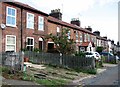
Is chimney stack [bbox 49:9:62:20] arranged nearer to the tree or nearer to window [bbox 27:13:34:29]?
window [bbox 27:13:34:29]

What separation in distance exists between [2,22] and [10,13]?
1.54 m

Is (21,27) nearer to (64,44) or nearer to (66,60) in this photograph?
(64,44)

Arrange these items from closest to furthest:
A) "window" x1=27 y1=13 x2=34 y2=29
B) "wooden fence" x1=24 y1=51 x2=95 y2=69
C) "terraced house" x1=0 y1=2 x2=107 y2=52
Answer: "wooden fence" x1=24 y1=51 x2=95 y2=69
"terraced house" x1=0 y1=2 x2=107 y2=52
"window" x1=27 y1=13 x2=34 y2=29

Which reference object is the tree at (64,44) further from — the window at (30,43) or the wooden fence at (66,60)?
the window at (30,43)

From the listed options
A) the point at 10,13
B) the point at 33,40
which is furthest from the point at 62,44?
the point at 10,13

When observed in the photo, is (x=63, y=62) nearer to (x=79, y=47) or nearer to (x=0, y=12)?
(x=0, y=12)

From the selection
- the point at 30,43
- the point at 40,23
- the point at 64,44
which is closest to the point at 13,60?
the point at 64,44

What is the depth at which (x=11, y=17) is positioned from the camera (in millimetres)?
22312

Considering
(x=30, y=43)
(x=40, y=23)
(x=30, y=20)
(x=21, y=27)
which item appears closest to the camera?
(x=21, y=27)

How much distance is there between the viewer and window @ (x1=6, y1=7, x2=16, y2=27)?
858 inches

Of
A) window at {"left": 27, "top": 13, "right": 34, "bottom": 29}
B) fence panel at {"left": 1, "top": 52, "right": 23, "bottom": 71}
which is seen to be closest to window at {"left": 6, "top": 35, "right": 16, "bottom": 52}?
window at {"left": 27, "top": 13, "right": 34, "bottom": 29}

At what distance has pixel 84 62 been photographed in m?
21.0

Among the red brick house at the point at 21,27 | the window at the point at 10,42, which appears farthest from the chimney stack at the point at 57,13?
the window at the point at 10,42

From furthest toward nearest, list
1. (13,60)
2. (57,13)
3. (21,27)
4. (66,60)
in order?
(57,13) < (21,27) < (66,60) < (13,60)
